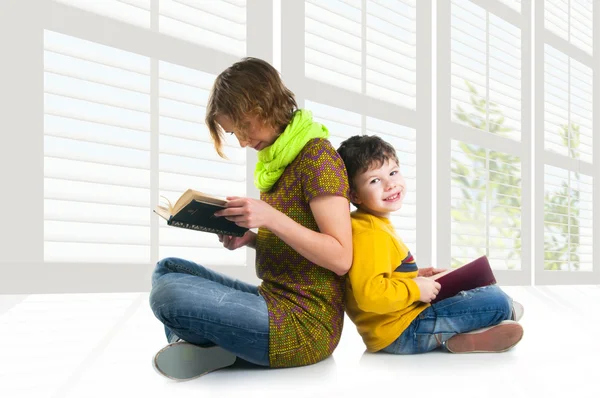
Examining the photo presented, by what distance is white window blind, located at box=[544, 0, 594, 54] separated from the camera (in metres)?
5.16

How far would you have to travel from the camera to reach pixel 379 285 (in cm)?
140

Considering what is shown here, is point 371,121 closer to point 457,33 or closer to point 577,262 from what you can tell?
point 457,33

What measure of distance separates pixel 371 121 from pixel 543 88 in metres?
2.14

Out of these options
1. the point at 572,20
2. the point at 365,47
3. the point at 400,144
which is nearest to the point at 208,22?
the point at 365,47

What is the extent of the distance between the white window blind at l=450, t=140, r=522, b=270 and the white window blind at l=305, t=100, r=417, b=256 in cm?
39

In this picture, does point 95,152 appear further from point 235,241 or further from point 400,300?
point 400,300

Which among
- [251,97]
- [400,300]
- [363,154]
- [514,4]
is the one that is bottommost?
[400,300]

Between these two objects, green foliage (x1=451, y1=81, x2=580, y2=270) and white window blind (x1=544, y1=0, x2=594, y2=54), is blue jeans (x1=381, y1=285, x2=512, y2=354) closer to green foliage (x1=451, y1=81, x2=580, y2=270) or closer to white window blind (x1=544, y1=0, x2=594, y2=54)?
green foliage (x1=451, y1=81, x2=580, y2=270)

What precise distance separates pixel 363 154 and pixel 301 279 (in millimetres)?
374

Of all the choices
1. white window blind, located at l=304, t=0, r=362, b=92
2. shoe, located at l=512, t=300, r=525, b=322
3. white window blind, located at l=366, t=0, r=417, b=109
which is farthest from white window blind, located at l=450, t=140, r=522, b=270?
shoe, located at l=512, t=300, r=525, b=322

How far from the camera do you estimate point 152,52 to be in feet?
9.35

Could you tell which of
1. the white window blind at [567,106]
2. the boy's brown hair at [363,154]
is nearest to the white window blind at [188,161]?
the boy's brown hair at [363,154]

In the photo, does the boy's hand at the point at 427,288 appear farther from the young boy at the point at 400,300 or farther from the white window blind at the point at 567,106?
the white window blind at the point at 567,106

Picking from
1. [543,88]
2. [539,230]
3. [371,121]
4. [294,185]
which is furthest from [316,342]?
[543,88]
